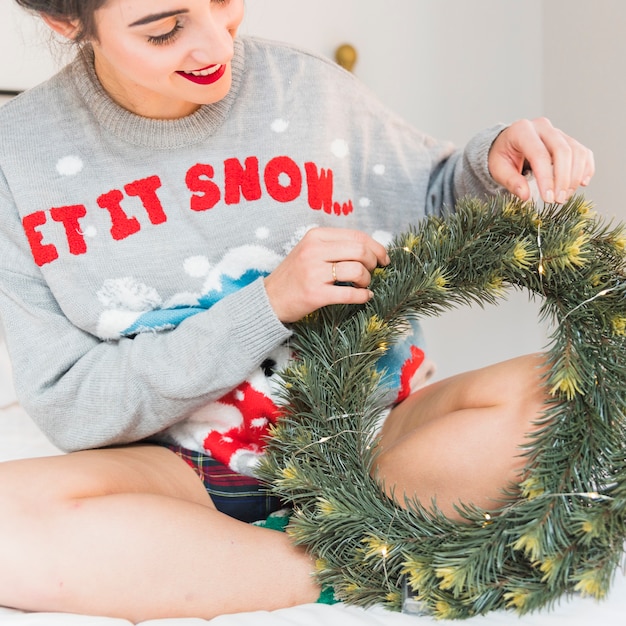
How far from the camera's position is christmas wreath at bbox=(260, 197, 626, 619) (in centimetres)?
69

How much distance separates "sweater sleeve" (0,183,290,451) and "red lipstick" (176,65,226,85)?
0.23 meters

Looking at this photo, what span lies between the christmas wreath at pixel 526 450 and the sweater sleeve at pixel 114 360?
2.8 inches

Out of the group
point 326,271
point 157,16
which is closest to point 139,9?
point 157,16

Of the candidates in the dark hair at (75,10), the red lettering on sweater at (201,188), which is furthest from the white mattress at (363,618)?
the dark hair at (75,10)

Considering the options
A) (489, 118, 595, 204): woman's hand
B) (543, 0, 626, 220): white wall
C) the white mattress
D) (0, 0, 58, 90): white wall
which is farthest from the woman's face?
(543, 0, 626, 220): white wall

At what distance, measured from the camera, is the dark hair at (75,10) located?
851mm

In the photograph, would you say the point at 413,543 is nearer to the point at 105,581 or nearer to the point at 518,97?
the point at 105,581

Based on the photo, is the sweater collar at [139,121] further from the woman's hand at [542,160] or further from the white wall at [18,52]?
the white wall at [18,52]

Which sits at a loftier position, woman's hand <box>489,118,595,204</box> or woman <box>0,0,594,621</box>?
woman's hand <box>489,118,595,204</box>

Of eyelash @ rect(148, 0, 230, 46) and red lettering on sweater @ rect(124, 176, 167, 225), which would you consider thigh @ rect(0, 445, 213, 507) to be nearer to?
red lettering on sweater @ rect(124, 176, 167, 225)

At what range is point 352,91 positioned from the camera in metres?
1.15

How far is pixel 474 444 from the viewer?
2.72ft

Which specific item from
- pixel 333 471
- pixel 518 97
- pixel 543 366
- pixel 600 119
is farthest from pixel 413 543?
pixel 518 97

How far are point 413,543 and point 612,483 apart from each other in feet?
0.61
